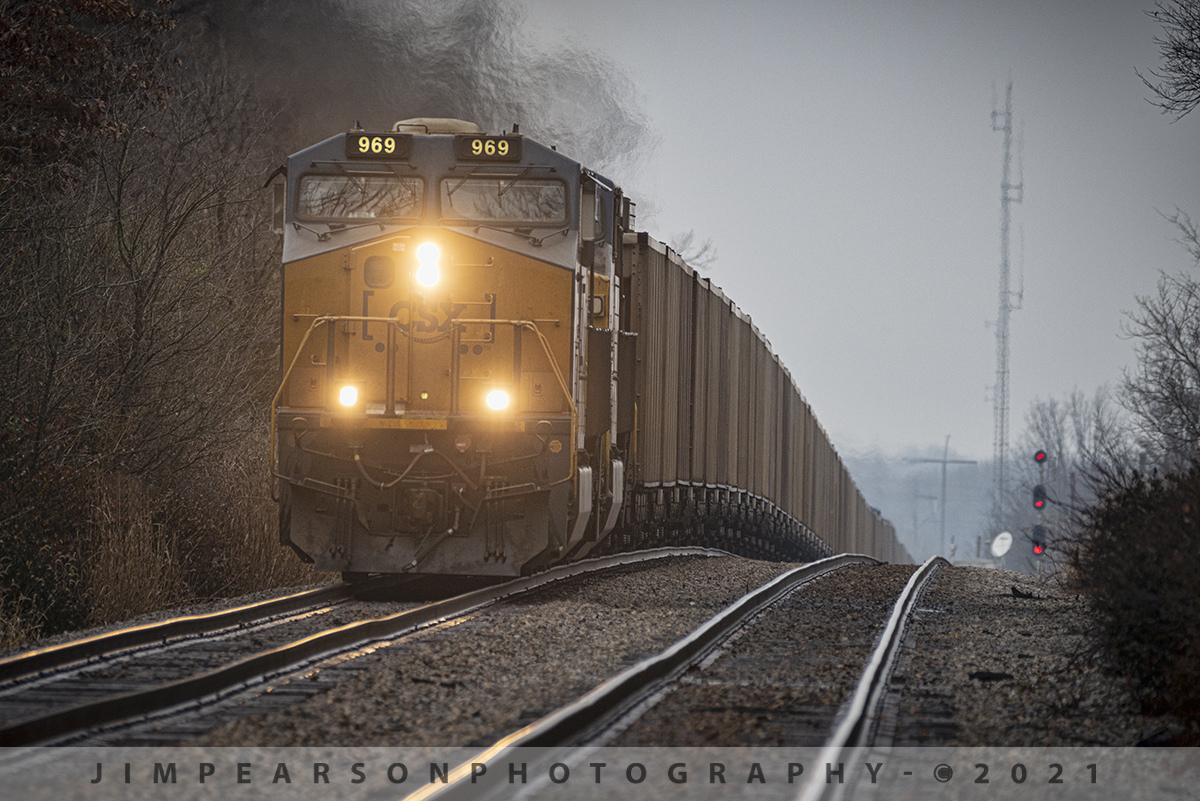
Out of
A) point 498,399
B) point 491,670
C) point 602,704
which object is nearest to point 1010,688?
point 602,704

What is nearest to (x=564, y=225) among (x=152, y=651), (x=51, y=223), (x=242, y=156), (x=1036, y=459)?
(x=152, y=651)

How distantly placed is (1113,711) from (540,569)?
7019 millimetres

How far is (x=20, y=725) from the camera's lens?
5156 millimetres

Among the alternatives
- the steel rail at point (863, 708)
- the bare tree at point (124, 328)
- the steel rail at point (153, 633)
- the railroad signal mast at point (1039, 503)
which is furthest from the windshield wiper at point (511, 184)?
the railroad signal mast at point (1039, 503)

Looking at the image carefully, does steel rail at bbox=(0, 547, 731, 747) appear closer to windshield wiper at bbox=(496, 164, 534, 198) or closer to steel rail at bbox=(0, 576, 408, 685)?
steel rail at bbox=(0, 576, 408, 685)

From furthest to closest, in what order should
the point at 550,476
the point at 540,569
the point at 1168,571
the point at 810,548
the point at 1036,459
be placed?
the point at 810,548
the point at 1036,459
the point at 540,569
the point at 550,476
the point at 1168,571

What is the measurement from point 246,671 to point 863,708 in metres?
3.20

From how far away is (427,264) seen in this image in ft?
36.0

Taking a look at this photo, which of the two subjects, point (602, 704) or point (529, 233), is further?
point (529, 233)

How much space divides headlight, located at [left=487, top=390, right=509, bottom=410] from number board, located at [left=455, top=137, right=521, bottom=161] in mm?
2026

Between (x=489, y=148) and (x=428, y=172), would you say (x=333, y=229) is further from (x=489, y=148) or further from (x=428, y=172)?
(x=489, y=148)

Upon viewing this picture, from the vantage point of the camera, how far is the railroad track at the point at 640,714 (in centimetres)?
480

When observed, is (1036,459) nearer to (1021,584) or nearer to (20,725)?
(1021,584)

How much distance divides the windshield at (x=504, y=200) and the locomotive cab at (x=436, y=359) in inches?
0.5
